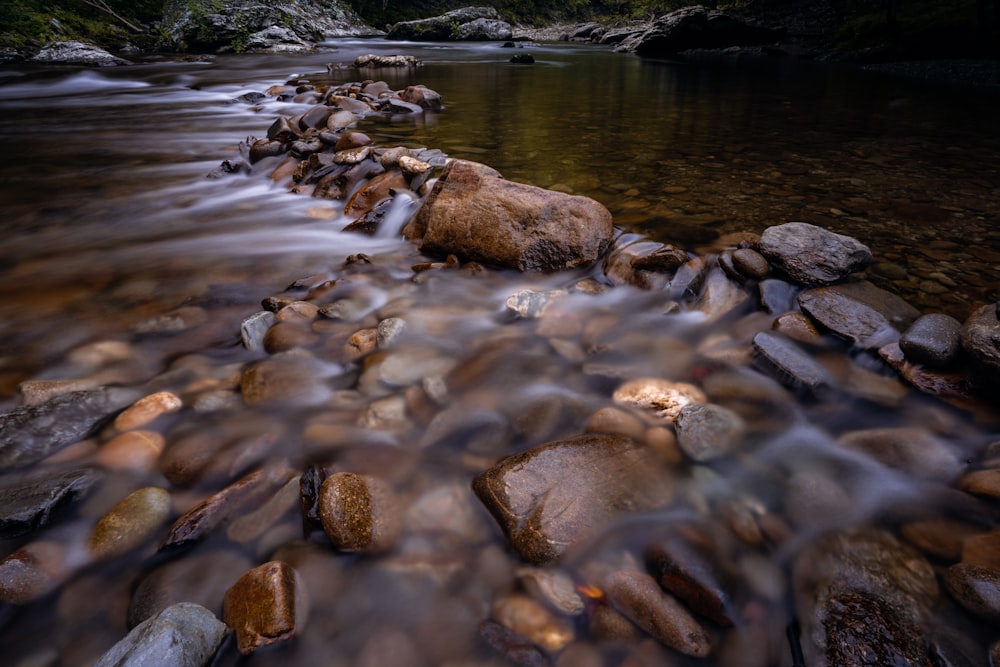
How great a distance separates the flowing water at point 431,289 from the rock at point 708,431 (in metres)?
0.12

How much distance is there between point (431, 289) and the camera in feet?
10.9

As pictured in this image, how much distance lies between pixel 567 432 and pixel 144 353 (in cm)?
234

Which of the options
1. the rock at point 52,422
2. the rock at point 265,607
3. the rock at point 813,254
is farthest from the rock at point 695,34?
the rock at point 265,607

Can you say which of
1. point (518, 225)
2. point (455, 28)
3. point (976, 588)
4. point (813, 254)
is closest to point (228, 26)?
point (455, 28)

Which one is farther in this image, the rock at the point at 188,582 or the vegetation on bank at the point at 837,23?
the vegetation on bank at the point at 837,23

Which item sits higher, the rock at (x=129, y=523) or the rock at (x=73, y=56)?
the rock at (x=73, y=56)

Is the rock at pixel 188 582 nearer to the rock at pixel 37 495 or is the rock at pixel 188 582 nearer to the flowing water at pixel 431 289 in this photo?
the flowing water at pixel 431 289

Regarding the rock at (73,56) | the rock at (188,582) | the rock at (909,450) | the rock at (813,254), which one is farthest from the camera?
the rock at (73,56)

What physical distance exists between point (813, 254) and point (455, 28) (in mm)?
45839

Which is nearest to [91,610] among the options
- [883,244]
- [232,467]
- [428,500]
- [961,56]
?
[232,467]

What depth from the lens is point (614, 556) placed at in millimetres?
1567

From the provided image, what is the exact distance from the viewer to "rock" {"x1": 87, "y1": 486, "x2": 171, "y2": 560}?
1.61 m

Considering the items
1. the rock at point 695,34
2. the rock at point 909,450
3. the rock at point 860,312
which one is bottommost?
the rock at point 909,450

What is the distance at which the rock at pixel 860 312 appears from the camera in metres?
2.45
